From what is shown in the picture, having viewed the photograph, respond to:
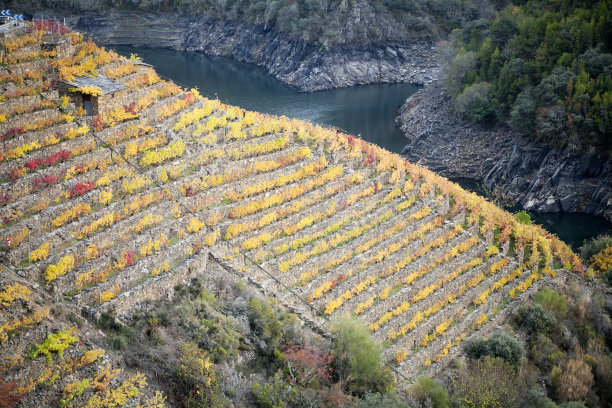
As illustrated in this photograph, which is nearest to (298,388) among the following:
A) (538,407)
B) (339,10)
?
(538,407)

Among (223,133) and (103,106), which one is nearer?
(103,106)

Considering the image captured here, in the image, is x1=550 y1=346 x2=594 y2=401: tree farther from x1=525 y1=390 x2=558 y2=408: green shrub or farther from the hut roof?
the hut roof

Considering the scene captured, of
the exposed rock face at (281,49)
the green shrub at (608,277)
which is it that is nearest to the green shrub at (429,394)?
the green shrub at (608,277)

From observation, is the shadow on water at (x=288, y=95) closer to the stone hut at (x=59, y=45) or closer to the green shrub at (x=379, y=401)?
the stone hut at (x=59, y=45)

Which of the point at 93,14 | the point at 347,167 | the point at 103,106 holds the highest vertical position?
the point at 103,106

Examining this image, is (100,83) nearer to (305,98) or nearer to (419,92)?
(305,98)

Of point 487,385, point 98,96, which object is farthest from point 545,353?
point 98,96

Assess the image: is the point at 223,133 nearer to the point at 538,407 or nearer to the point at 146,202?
the point at 146,202
